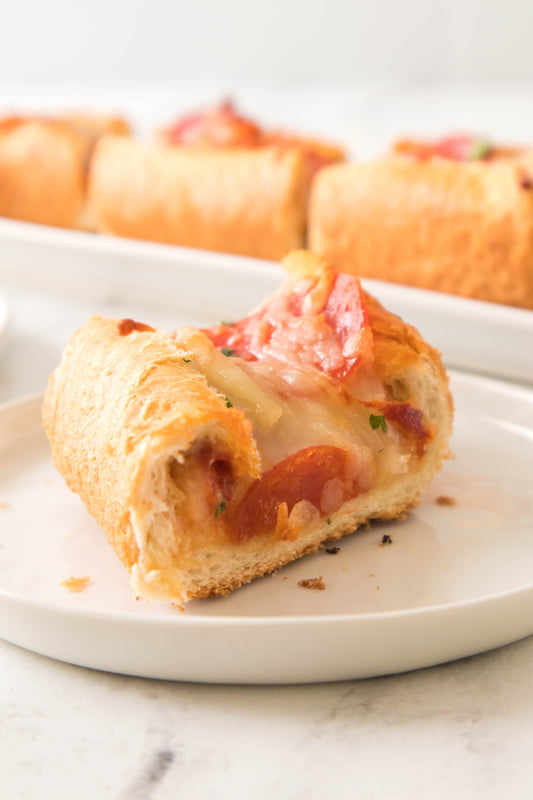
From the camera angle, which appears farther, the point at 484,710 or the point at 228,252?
the point at 228,252

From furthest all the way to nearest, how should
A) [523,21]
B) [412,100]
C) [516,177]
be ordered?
[523,21], [412,100], [516,177]

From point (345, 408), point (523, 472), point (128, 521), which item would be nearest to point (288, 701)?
point (128, 521)

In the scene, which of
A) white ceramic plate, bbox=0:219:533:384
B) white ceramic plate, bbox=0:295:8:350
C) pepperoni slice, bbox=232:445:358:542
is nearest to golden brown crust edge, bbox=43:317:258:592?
pepperoni slice, bbox=232:445:358:542

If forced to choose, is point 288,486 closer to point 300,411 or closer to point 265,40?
point 300,411

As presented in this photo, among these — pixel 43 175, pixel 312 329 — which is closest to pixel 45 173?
pixel 43 175

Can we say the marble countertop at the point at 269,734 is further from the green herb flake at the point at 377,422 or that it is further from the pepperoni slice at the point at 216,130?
the pepperoni slice at the point at 216,130

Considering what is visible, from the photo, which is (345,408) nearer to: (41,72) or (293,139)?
(293,139)

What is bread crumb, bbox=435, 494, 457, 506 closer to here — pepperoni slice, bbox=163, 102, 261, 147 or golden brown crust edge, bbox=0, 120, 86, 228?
pepperoni slice, bbox=163, 102, 261, 147
